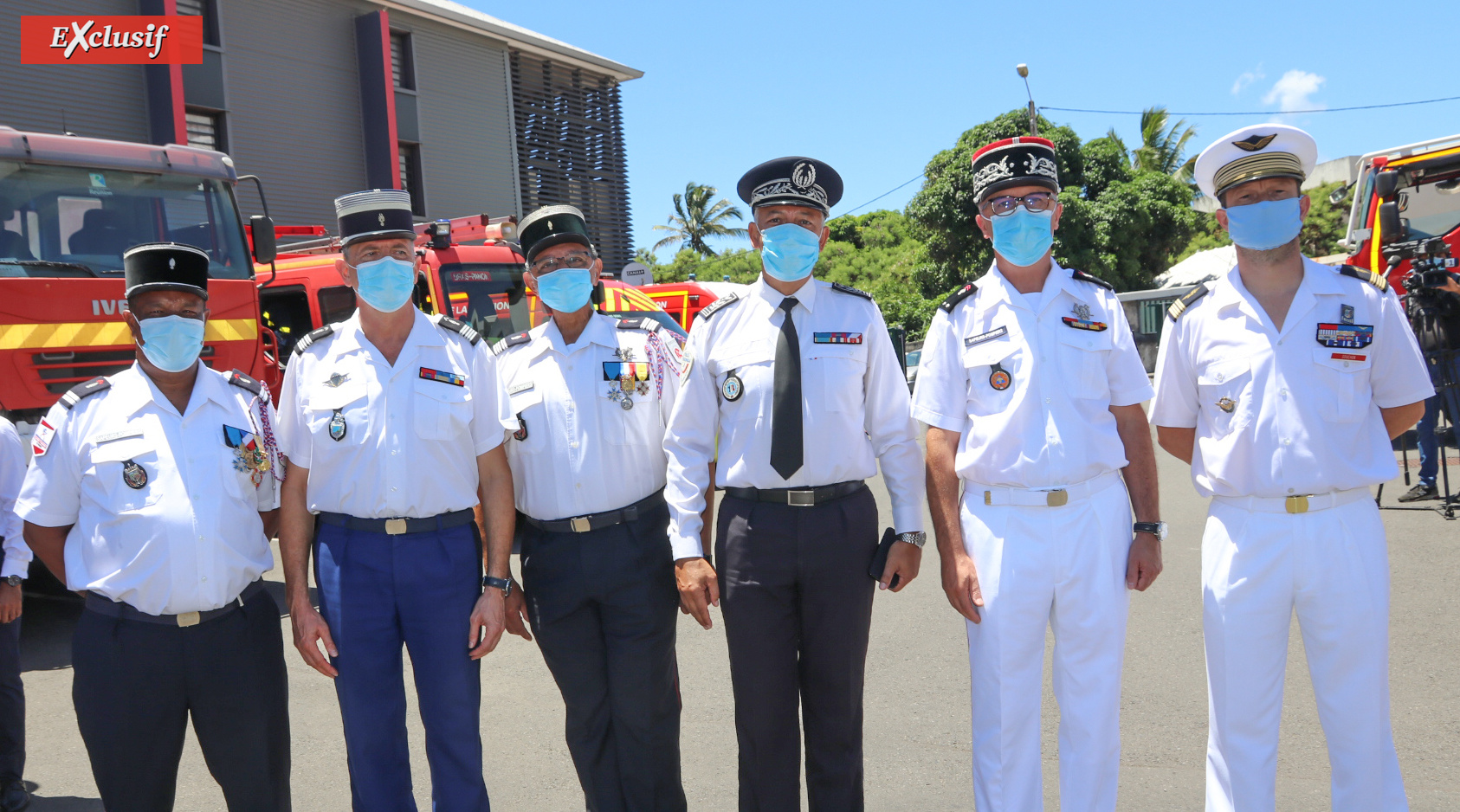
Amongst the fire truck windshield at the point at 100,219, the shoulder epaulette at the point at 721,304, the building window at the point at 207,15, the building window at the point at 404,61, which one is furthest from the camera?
the building window at the point at 404,61

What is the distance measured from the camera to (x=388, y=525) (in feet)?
10.0

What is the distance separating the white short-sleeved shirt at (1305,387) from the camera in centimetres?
284

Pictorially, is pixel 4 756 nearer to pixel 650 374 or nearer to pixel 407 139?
pixel 650 374

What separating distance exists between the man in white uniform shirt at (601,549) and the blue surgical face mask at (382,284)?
501 mm

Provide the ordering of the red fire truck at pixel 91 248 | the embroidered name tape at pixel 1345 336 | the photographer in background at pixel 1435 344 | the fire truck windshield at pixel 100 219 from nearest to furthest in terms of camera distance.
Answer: the embroidered name tape at pixel 1345 336, the red fire truck at pixel 91 248, the fire truck windshield at pixel 100 219, the photographer in background at pixel 1435 344

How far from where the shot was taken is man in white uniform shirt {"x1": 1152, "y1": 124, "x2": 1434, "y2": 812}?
110 inches

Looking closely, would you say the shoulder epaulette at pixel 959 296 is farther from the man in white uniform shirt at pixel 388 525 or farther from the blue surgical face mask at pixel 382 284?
the blue surgical face mask at pixel 382 284

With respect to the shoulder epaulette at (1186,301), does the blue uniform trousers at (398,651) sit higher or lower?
lower

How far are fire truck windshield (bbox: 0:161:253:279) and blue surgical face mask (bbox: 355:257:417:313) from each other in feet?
16.5

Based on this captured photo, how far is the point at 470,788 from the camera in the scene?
10.2 feet

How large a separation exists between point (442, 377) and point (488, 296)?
22.7ft

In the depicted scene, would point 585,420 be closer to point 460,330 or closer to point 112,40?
point 460,330

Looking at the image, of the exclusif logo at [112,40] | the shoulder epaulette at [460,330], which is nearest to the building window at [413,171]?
the exclusif logo at [112,40]

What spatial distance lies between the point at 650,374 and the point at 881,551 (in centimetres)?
102
